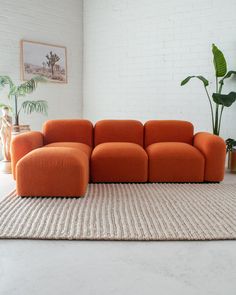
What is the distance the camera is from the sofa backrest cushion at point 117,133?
353 centimetres

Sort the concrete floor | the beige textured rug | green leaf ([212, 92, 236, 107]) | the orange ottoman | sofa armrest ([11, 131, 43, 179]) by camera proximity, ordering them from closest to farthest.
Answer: the concrete floor
the beige textured rug
the orange ottoman
sofa armrest ([11, 131, 43, 179])
green leaf ([212, 92, 236, 107])

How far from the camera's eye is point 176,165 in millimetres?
3031

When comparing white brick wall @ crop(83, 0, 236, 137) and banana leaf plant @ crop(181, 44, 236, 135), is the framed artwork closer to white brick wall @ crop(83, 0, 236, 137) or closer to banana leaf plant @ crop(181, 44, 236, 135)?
white brick wall @ crop(83, 0, 236, 137)

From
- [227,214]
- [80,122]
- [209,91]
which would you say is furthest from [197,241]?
[209,91]

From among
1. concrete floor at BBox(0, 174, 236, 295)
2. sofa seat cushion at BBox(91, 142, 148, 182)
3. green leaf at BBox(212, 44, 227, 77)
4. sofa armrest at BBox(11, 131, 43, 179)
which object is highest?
green leaf at BBox(212, 44, 227, 77)

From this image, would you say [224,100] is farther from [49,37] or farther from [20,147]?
[49,37]

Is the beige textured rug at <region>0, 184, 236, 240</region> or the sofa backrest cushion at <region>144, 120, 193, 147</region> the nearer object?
the beige textured rug at <region>0, 184, 236, 240</region>

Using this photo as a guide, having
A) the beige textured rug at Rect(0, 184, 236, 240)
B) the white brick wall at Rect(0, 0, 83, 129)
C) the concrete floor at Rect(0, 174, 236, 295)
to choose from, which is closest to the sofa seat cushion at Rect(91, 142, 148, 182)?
the beige textured rug at Rect(0, 184, 236, 240)

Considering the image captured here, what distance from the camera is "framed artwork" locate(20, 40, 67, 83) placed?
4.37 m

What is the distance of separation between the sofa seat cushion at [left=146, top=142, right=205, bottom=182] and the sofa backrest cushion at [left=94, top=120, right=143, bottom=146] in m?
0.52

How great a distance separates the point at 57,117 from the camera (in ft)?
15.8
